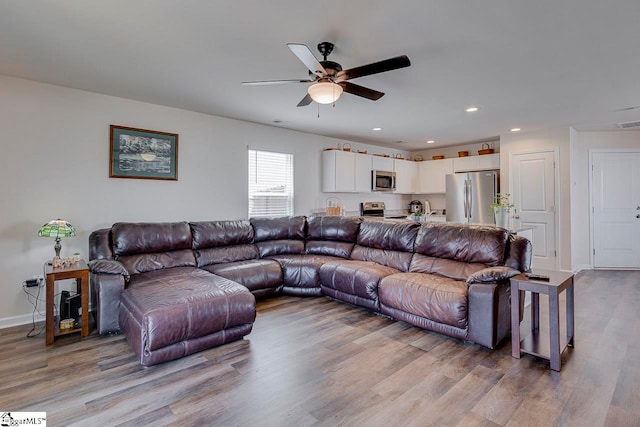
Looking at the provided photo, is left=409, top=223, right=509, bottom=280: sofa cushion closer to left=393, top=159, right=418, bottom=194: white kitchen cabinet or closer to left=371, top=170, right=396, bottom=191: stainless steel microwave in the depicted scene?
left=371, top=170, right=396, bottom=191: stainless steel microwave

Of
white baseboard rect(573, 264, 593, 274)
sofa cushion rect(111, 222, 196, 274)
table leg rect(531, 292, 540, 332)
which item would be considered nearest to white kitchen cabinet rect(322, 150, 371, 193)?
sofa cushion rect(111, 222, 196, 274)

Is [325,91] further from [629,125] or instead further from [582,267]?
[582,267]

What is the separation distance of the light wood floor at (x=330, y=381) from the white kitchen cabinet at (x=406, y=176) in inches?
174

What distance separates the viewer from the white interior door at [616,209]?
5598mm

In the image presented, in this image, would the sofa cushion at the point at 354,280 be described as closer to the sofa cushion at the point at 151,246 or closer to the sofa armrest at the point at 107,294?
the sofa cushion at the point at 151,246

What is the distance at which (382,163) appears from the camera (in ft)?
21.8

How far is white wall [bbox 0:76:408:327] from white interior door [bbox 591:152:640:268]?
6384 mm

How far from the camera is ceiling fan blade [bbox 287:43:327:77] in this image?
2026 mm

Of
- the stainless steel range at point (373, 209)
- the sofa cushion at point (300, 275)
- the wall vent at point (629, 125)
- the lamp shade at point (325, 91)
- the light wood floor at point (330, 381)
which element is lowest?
the light wood floor at point (330, 381)

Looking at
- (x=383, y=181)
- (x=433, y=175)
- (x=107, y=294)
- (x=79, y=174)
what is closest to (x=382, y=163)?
(x=383, y=181)

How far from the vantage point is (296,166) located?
5582 mm

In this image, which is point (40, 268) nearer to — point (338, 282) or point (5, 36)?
point (5, 36)

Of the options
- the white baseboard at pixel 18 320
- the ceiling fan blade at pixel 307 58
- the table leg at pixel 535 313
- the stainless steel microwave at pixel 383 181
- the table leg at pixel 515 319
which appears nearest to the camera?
the ceiling fan blade at pixel 307 58

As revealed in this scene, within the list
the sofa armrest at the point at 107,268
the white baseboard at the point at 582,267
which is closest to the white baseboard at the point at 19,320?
the sofa armrest at the point at 107,268
